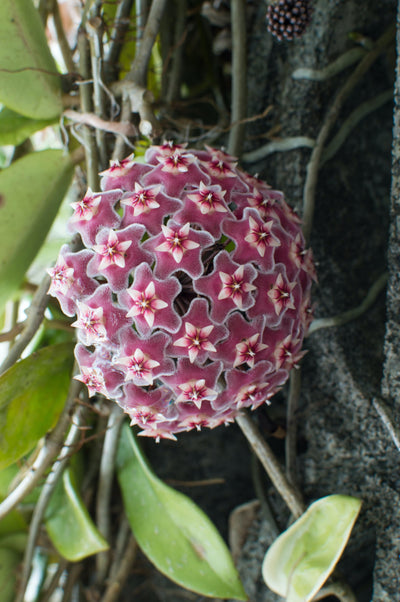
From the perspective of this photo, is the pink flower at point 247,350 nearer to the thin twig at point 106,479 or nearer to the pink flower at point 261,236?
the pink flower at point 261,236

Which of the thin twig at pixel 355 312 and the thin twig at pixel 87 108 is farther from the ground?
the thin twig at pixel 87 108

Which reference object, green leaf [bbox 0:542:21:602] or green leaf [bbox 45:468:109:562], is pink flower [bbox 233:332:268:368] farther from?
green leaf [bbox 0:542:21:602]

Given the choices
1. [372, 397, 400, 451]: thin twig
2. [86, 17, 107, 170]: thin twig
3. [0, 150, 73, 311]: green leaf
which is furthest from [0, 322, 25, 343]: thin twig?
[372, 397, 400, 451]: thin twig

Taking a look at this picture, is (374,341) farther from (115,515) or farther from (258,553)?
(115,515)

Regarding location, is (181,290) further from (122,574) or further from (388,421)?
(122,574)

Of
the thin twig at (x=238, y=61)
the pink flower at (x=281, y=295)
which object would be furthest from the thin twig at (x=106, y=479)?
the thin twig at (x=238, y=61)

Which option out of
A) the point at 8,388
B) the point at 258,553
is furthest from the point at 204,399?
the point at 258,553

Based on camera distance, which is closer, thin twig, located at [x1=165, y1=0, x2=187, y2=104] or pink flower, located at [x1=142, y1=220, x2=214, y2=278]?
pink flower, located at [x1=142, y1=220, x2=214, y2=278]
